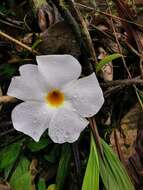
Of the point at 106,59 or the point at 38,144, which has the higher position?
the point at 106,59

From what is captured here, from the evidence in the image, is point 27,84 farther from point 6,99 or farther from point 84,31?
point 84,31

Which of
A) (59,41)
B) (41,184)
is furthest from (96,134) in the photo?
(59,41)

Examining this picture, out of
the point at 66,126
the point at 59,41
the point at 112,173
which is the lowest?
the point at 112,173

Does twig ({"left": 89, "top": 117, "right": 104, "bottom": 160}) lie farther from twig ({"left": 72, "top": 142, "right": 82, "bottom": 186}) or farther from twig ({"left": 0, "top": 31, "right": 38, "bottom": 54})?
twig ({"left": 0, "top": 31, "right": 38, "bottom": 54})

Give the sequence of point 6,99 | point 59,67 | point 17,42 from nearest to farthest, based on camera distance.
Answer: point 59,67
point 6,99
point 17,42

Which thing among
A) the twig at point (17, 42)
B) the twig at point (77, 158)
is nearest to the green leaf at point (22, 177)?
the twig at point (77, 158)

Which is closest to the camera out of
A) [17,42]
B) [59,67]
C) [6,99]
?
[59,67]

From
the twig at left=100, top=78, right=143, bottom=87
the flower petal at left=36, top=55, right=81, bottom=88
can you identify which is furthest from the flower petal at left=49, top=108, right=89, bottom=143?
the twig at left=100, top=78, right=143, bottom=87

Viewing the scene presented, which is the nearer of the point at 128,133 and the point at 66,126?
the point at 66,126
